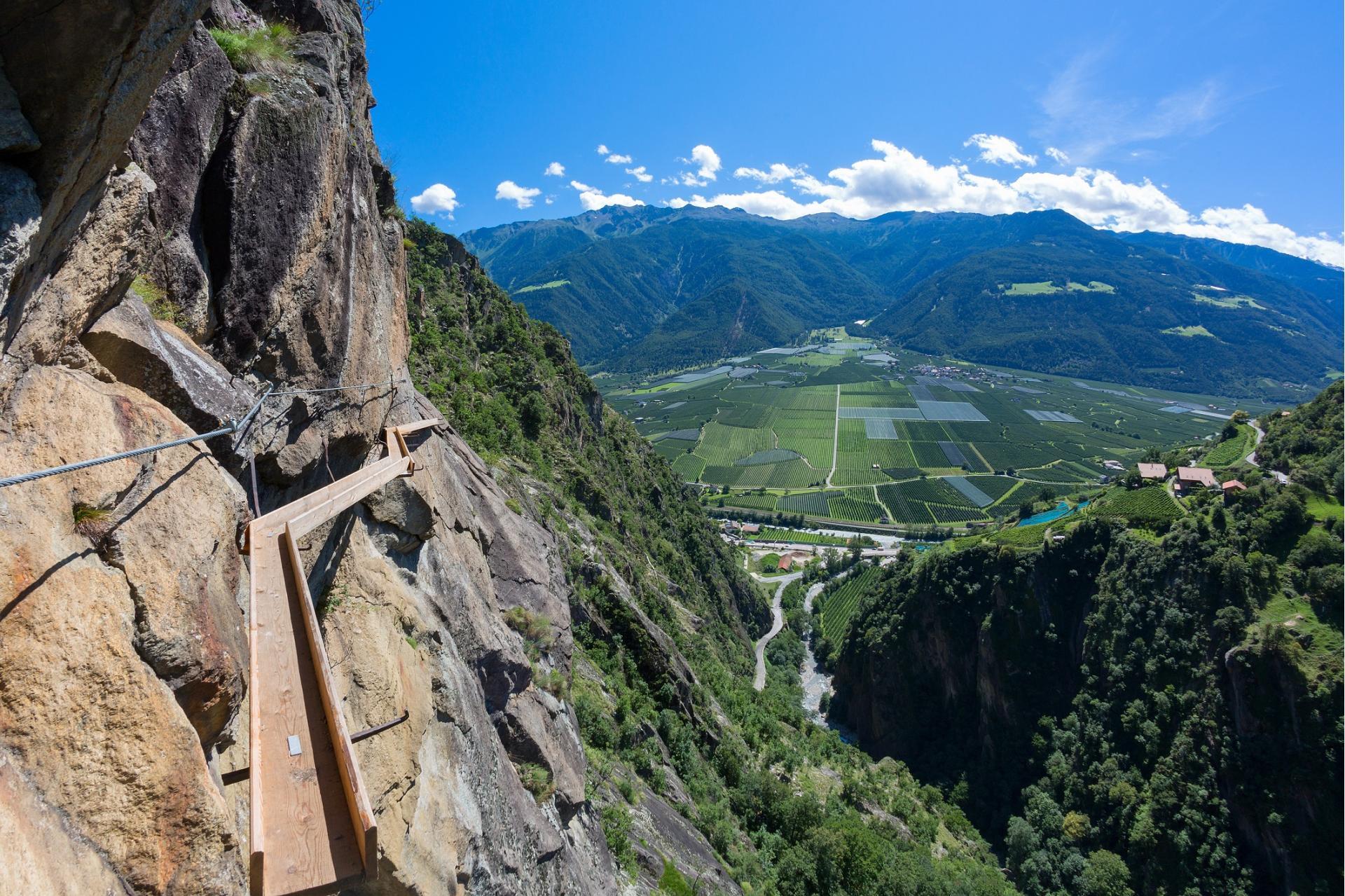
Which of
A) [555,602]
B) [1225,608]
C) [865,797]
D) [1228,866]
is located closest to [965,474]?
[1225,608]

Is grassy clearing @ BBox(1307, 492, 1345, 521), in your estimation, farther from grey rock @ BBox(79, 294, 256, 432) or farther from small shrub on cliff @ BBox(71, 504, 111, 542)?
small shrub on cliff @ BBox(71, 504, 111, 542)

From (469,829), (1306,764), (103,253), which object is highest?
(103,253)

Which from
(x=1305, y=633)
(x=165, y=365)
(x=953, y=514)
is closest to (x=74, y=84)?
(x=165, y=365)

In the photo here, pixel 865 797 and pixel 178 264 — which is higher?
pixel 178 264

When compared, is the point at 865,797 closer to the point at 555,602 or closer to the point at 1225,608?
the point at 555,602

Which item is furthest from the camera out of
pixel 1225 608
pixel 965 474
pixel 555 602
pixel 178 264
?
pixel 965 474

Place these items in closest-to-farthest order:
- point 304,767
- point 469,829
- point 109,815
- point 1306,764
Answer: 1. point 109,815
2. point 304,767
3. point 469,829
4. point 1306,764

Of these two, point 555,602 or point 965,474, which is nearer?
point 555,602
